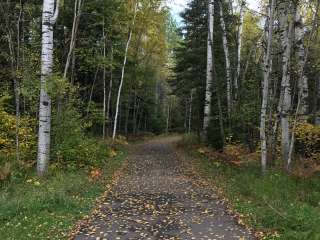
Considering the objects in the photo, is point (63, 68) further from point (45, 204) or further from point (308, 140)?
point (45, 204)

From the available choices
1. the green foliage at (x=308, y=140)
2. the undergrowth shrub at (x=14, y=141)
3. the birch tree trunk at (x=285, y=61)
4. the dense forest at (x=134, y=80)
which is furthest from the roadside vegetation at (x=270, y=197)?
the undergrowth shrub at (x=14, y=141)

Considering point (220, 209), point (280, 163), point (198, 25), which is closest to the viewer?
point (220, 209)

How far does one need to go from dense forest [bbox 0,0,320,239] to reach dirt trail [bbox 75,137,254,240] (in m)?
1.24

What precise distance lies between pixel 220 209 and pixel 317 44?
14172mm

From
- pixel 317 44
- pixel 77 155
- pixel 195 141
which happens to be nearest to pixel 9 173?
pixel 77 155

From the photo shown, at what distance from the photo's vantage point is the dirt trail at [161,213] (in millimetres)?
8344

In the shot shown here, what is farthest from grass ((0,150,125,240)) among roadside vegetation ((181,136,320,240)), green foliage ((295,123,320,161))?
green foliage ((295,123,320,161))

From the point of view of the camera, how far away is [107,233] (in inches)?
332

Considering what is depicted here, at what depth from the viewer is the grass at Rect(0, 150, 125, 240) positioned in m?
8.37

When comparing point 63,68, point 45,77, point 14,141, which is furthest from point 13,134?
point 63,68

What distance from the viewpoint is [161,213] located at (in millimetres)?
10000

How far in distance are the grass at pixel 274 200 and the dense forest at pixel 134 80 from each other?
693mm

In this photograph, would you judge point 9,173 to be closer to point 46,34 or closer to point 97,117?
point 46,34

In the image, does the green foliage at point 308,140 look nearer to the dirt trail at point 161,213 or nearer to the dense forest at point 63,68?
the dirt trail at point 161,213
